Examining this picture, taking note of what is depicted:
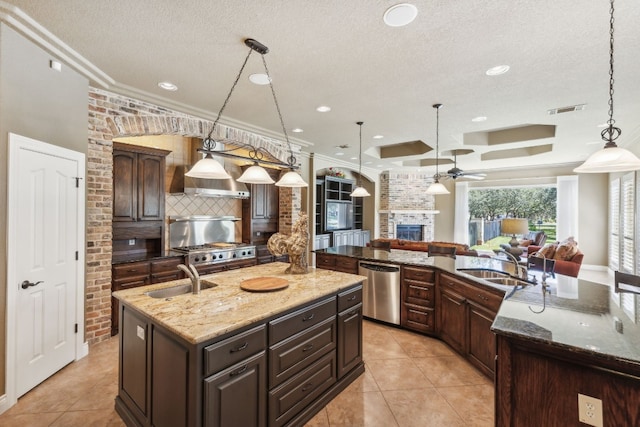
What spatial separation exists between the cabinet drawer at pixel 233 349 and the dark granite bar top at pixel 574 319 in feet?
4.26

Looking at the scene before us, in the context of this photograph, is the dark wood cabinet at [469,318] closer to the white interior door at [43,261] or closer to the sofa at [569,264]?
the sofa at [569,264]

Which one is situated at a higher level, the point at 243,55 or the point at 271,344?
the point at 243,55

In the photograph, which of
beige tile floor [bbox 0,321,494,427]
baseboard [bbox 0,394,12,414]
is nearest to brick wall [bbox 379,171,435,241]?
beige tile floor [bbox 0,321,494,427]

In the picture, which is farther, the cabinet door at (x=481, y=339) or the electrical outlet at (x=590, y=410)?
the cabinet door at (x=481, y=339)

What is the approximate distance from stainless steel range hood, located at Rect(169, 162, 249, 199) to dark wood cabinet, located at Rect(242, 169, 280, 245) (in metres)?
0.42

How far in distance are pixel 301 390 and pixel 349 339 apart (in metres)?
0.65

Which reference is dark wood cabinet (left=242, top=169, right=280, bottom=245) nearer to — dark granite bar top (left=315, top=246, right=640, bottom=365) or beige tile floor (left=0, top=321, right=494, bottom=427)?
beige tile floor (left=0, top=321, right=494, bottom=427)

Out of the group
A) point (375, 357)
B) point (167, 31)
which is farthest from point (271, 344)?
point (167, 31)

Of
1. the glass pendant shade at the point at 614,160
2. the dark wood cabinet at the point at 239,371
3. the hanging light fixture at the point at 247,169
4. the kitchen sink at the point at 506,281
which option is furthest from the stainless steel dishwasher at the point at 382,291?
the glass pendant shade at the point at 614,160

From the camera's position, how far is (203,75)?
9.47 feet

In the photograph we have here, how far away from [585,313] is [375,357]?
6.18 feet

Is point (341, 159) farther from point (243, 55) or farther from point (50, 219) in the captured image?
point (50, 219)

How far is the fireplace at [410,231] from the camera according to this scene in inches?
361

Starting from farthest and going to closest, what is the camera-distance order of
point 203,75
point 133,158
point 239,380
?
point 133,158 < point 203,75 < point 239,380
